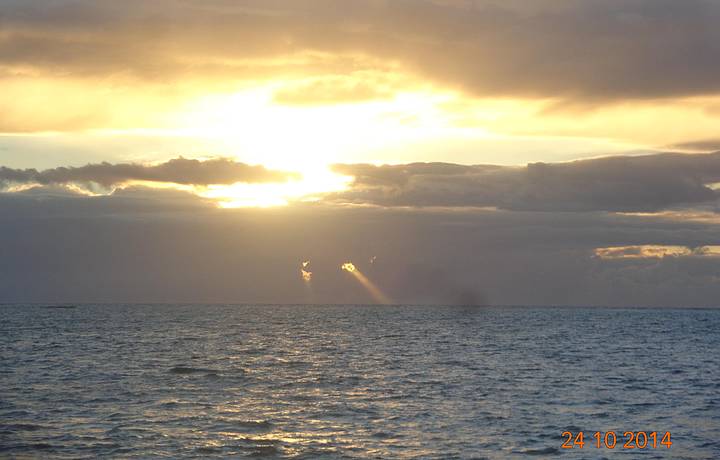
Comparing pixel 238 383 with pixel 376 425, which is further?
pixel 238 383

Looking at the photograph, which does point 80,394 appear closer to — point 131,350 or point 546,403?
point 546,403

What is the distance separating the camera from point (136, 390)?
63.7 meters

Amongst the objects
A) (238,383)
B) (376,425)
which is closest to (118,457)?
(376,425)

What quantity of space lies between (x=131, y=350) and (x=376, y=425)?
213 feet

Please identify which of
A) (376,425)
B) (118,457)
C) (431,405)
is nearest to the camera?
(118,457)

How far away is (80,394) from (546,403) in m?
34.3

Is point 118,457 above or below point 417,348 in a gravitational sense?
above

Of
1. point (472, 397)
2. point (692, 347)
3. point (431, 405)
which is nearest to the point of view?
point (431, 405)

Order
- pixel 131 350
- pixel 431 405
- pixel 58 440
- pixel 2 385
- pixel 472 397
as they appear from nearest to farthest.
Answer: pixel 58 440
pixel 431 405
pixel 472 397
pixel 2 385
pixel 131 350

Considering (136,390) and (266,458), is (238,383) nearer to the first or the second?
(136,390)

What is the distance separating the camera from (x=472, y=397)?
62.6 metres

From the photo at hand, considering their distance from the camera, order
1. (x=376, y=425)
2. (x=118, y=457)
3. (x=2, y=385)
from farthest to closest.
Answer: (x=2, y=385) < (x=376, y=425) < (x=118, y=457)

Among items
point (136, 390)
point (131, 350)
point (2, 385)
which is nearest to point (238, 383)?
point (136, 390)

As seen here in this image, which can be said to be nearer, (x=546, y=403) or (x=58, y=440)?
(x=58, y=440)
